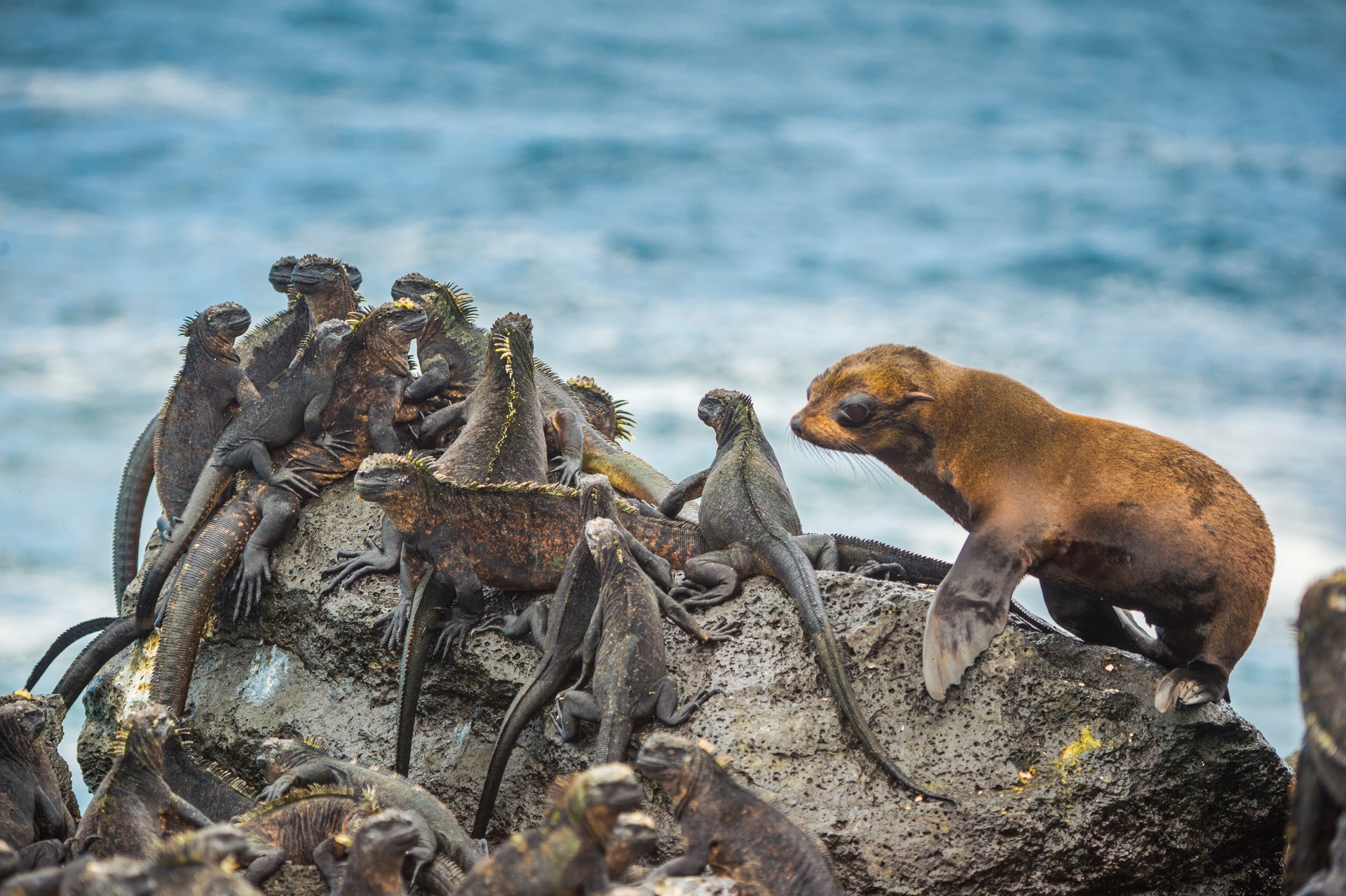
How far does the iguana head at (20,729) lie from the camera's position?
6.22 meters

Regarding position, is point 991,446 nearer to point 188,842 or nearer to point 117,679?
point 188,842

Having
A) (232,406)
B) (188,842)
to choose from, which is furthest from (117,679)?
(188,842)

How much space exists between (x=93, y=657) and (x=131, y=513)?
1859 millimetres

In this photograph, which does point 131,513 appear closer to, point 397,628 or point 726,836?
point 397,628

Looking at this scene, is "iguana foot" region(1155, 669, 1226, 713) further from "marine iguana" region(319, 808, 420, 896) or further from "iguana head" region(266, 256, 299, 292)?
"iguana head" region(266, 256, 299, 292)

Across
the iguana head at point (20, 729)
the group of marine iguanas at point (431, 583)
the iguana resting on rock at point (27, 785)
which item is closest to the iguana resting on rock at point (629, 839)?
the group of marine iguanas at point (431, 583)

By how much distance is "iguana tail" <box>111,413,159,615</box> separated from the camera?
372 inches

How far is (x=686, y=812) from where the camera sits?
495 centimetres

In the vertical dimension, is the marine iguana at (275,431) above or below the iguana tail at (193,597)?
above

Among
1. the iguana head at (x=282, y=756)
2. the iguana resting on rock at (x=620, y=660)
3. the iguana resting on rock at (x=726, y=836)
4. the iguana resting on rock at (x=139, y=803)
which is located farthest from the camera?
the iguana head at (x=282, y=756)

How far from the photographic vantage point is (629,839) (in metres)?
4.24

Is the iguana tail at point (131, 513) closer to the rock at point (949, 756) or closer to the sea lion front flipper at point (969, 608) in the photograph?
the rock at point (949, 756)

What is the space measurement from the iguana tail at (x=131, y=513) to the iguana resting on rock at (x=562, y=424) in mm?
2322

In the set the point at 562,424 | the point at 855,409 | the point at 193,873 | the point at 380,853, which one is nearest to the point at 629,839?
the point at 380,853
